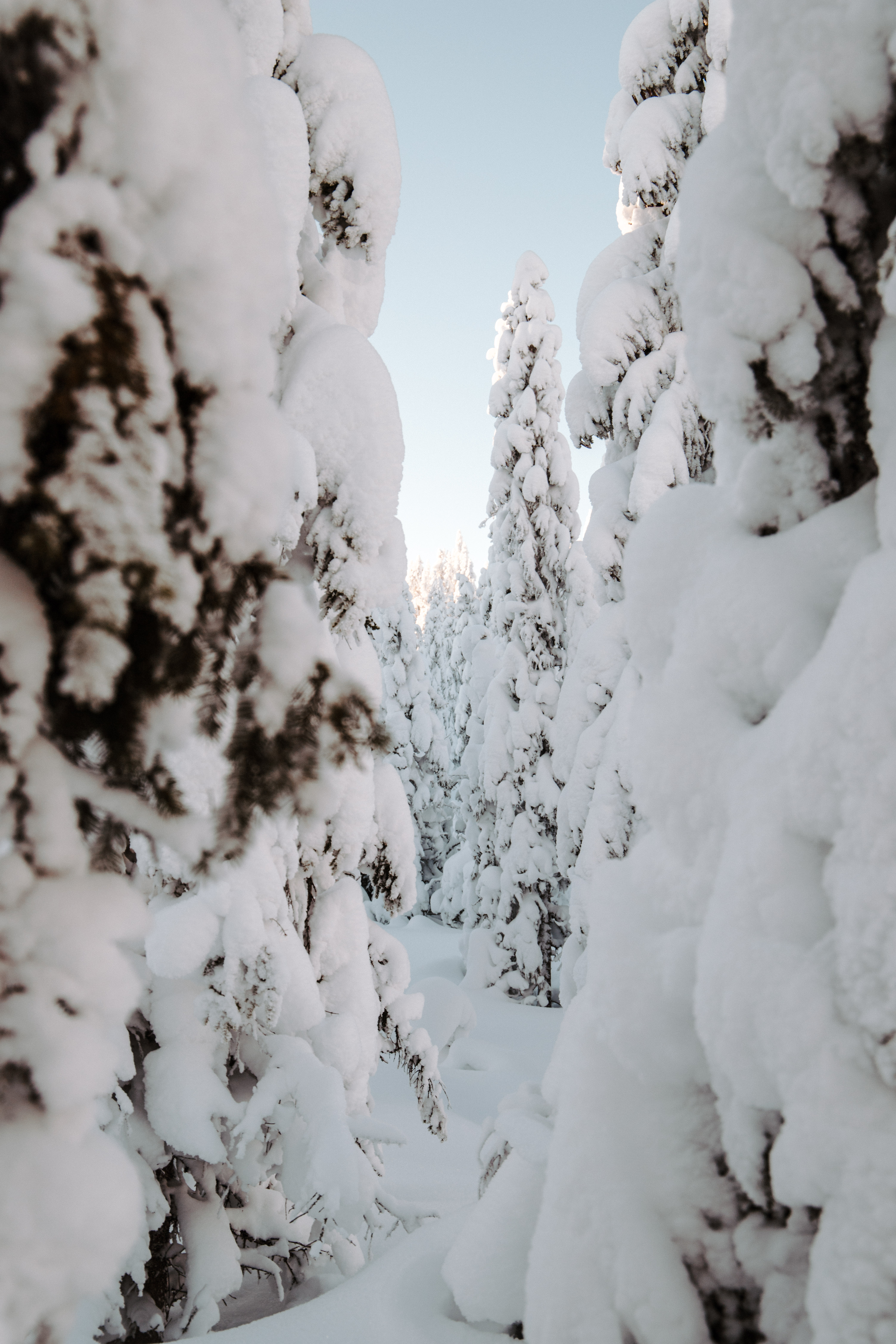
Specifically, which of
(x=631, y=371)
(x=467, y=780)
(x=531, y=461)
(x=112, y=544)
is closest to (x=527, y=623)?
(x=531, y=461)

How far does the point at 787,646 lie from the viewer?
1.84m

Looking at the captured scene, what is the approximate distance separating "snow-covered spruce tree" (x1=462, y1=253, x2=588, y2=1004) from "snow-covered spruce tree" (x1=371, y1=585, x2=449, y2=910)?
5.78m

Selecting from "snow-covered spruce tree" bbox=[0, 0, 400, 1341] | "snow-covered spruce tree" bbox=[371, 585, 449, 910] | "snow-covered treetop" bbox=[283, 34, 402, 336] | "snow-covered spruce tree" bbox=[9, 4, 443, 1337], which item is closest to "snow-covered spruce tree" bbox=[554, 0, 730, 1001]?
"snow-covered treetop" bbox=[283, 34, 402, 336]

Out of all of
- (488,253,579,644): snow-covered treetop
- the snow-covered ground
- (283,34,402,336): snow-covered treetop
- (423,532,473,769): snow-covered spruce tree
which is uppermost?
(423,532,473,769): snow-covered spruce tree

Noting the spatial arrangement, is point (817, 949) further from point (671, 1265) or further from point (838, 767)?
point (671, 1265)

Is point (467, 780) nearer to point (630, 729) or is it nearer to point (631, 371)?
point (631, 371)

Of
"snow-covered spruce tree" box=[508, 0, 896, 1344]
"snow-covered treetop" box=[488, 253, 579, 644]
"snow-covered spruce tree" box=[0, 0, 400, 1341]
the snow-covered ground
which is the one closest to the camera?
"snow-covered spruce tree" box=[0, 0, 400, 1341]

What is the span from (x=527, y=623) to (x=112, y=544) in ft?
51.1

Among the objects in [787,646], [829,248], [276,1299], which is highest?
[829,248]

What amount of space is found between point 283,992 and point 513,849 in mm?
11542

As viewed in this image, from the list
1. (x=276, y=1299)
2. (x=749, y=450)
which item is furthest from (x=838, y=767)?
(x=276, y=1299)

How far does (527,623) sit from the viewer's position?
54.3ft

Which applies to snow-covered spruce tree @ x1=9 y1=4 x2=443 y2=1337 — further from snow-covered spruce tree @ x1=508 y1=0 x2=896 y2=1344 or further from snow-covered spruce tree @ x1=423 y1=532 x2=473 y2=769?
snow-covered spruce tree @ x1=423 y1=532 x2=473 y2=769

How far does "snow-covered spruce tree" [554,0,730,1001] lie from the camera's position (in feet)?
29.2
